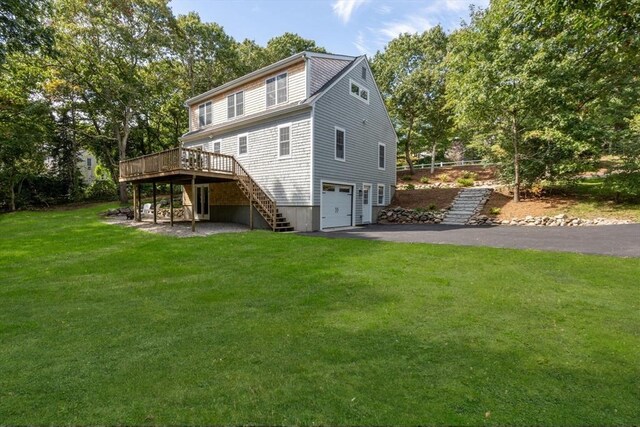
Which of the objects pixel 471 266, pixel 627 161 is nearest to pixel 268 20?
pixel 471 266

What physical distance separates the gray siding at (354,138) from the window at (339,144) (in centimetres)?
27

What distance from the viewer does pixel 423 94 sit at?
82.5 feet

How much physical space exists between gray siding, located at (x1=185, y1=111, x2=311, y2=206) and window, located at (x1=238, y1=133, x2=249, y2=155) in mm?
198

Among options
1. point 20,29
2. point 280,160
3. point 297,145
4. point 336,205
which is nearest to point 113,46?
point 20,29

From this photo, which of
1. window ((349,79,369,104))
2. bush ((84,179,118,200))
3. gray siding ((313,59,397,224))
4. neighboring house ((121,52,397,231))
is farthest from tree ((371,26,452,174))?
bush ((84,179,118,200))

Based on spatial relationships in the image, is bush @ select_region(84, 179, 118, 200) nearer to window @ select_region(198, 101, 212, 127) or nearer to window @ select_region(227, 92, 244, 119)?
window @ select_region(198, 101, 212, 127)

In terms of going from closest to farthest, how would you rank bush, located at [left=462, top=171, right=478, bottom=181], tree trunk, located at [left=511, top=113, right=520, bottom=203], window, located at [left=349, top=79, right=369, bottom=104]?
tree trunk, located at [left=511, top=113, right=520, bottom=203] < window, located at [left=349, top=79, right=369, bottom=104] < bush, located at [left=462, top=171, right=478, bottom=181]

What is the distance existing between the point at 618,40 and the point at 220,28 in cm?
2763

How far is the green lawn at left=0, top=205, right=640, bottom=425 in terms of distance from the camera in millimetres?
2389

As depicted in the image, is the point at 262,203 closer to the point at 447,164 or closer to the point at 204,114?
the point at 204,114

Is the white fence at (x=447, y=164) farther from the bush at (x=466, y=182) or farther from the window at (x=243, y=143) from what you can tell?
the window at (x=243, y=143)

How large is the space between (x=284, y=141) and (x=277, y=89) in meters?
2.78

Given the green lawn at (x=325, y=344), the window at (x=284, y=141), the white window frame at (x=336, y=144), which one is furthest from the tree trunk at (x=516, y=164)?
the window at (x=284, y=141)

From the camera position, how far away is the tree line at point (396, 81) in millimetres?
12008
